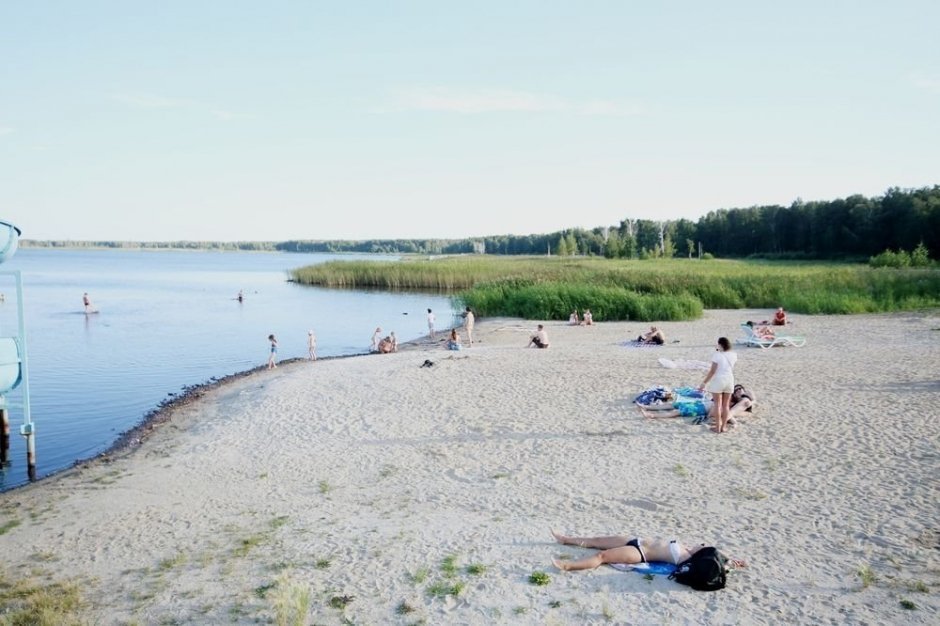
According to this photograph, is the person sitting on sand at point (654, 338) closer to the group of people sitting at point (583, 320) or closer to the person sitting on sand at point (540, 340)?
the person sitting on sand at point (540, 340)

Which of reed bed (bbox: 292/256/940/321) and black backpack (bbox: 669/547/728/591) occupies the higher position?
reed bed (bbox: 292/256/940/321)

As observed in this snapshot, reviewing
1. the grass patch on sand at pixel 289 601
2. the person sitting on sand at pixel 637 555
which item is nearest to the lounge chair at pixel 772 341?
A: the person sitting on sand at pixel 637 555

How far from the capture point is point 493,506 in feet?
29.3

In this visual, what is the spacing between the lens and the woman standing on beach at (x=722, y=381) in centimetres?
1173

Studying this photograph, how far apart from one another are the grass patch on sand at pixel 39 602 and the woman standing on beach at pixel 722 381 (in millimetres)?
9592

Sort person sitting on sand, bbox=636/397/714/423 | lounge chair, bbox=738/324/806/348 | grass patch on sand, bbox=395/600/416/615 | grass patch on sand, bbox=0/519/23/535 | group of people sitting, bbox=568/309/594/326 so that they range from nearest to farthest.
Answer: grass patch on sand, bbox=395/600/416/615 → grass patch on sand, bbox=0/519/23/535 → person sitting on sand, bbox=636/397/714/423 → lounge chair, bbox=738/324/806/348 → group of people sitting, bbox=568/309/594/326

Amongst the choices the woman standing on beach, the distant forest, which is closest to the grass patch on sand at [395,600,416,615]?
the woman standing on beach

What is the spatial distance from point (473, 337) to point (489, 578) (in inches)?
838

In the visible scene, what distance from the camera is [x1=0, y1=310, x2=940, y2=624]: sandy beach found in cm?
646

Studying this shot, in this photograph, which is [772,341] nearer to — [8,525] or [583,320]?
[583,320]

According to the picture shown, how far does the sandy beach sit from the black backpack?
0.35 ft

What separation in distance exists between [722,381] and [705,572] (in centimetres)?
584

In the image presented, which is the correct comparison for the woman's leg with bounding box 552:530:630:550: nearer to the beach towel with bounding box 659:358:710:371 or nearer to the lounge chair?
the beach towel with bounding box 659:358:710:371

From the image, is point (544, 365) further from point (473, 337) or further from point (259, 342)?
point (259, 342)
